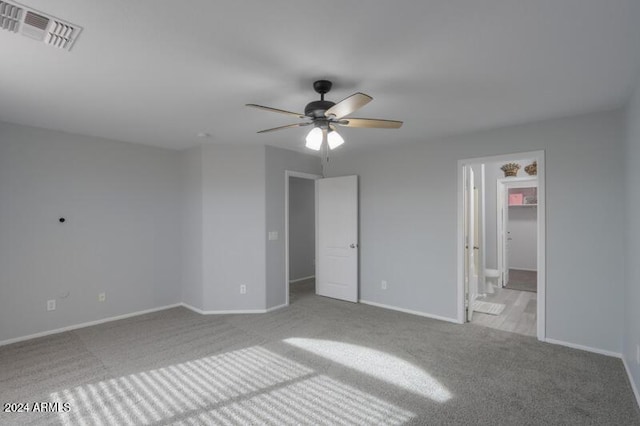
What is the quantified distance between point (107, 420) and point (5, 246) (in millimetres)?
2546

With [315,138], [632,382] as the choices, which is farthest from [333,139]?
[632,382]

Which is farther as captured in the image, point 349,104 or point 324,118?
point 324,118

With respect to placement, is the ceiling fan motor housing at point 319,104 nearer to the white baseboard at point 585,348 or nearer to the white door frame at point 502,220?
the white baseboard at point 585,348

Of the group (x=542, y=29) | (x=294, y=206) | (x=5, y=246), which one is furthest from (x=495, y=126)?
(x=5, y=246)

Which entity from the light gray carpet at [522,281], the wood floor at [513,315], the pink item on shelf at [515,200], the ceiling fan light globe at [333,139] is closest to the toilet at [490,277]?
the wood floor at [513,315]

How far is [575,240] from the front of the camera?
Answer: 327 centimetres

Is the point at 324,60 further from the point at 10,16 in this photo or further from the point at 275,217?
the point at 275,217

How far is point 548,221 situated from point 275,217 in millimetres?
3312

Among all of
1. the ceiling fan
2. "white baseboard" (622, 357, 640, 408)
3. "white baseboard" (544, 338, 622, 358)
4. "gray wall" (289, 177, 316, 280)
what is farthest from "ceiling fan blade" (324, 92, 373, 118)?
"gray wall" (289, 177, 316, 280)

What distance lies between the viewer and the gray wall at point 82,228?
3510mm

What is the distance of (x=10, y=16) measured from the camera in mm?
1628

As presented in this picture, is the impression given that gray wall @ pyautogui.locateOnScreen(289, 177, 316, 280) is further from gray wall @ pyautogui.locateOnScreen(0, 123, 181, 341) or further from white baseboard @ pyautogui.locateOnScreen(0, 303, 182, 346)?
white baseboard @ pyautogui.locateOnScreen(0, 303, 182, 346)

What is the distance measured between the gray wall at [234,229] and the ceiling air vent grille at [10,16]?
9.08 ft

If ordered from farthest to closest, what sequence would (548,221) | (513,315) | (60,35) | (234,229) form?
(234,229), (513,315), (548,221), (60,35)
